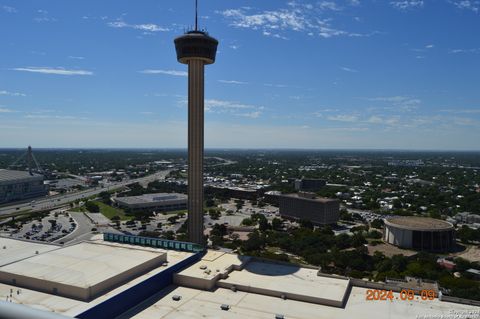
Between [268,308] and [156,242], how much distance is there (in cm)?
2394

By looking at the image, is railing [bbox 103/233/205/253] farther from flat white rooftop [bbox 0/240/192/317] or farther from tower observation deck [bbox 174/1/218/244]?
flat white rooftop [bbox 0/240/192/317]

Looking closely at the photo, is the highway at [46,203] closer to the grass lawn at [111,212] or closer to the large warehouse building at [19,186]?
the large warehouse building at [19,186]

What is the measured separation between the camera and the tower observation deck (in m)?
67.9

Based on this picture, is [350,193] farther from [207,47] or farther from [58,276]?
[58,276]

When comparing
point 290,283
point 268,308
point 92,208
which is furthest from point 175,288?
point 92,208

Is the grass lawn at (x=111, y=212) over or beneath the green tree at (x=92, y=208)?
beneath

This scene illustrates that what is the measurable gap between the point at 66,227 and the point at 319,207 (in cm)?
7764

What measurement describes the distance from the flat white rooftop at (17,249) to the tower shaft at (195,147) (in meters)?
21.6

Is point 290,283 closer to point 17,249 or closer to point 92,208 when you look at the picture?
point 17,249

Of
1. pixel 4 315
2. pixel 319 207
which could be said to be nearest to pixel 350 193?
pixel 319 207

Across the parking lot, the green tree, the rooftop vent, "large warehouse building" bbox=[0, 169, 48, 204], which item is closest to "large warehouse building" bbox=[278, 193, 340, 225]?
the green tree

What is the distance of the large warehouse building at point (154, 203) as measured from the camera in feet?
481

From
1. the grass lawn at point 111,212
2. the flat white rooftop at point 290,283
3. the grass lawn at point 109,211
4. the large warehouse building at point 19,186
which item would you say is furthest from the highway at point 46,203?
the flat white rooftop at point 290,283

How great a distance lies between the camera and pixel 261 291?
47812 millimetres
